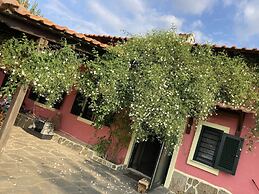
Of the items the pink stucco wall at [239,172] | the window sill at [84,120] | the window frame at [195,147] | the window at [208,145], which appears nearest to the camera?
the pink stucco wall at [239,172]

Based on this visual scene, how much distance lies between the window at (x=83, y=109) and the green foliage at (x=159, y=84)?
4620mm

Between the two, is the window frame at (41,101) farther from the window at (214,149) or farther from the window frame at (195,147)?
the window at (214,149)

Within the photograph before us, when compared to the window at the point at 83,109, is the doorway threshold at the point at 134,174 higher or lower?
lower

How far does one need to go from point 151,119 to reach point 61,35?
318 centimetres

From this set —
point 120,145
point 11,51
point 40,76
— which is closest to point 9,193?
point 40,76

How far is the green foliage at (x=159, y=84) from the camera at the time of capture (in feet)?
24.6

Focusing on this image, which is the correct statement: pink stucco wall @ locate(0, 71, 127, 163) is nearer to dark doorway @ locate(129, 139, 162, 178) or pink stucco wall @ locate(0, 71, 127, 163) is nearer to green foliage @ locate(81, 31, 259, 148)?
dark doorway @ locate(129, 139, 162, 178)

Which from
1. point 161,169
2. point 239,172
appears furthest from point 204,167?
point 161,169

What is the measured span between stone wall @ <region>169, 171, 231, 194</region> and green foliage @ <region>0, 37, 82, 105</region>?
557cm

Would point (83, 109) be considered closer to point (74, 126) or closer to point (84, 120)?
point (84, 120)

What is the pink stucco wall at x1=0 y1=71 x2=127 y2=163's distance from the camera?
11.8m

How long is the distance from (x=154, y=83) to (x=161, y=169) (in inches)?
141

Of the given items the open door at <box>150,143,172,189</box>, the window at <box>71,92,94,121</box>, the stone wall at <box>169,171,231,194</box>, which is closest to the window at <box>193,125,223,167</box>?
the stone wall at <box>169,171,231,194</box>

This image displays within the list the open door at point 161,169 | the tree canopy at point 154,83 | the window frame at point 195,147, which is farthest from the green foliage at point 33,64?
the window frame at point 195,147
